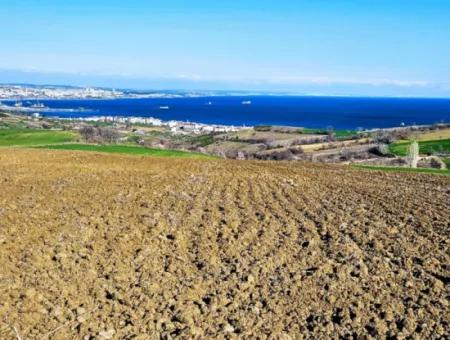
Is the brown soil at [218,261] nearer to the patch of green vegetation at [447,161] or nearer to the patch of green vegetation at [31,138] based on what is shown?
the patch of green vegetation at [447,161]

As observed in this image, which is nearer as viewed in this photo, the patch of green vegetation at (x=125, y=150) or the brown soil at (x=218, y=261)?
the brown soil at (x=218, y=261)

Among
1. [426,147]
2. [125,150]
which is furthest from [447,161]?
[125,150]

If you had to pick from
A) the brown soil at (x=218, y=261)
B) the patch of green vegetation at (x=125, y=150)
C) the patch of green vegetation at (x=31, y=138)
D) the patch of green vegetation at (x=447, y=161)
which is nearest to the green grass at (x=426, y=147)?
the patch of green vegetation at (x=447, y=161)

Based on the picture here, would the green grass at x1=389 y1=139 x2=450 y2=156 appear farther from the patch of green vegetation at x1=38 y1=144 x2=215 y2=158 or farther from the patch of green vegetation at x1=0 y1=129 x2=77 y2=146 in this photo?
the patch of green vegetation at x1=0 y1=129 x2=77 y2=146

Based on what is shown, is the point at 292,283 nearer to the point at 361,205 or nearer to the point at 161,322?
the point at 161,322

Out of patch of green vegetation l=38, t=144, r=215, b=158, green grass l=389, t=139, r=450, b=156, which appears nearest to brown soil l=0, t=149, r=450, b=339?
patch of green vegetation l=38, t=144, r=215, b=158

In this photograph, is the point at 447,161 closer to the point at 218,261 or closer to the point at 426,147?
the point at 426,147
